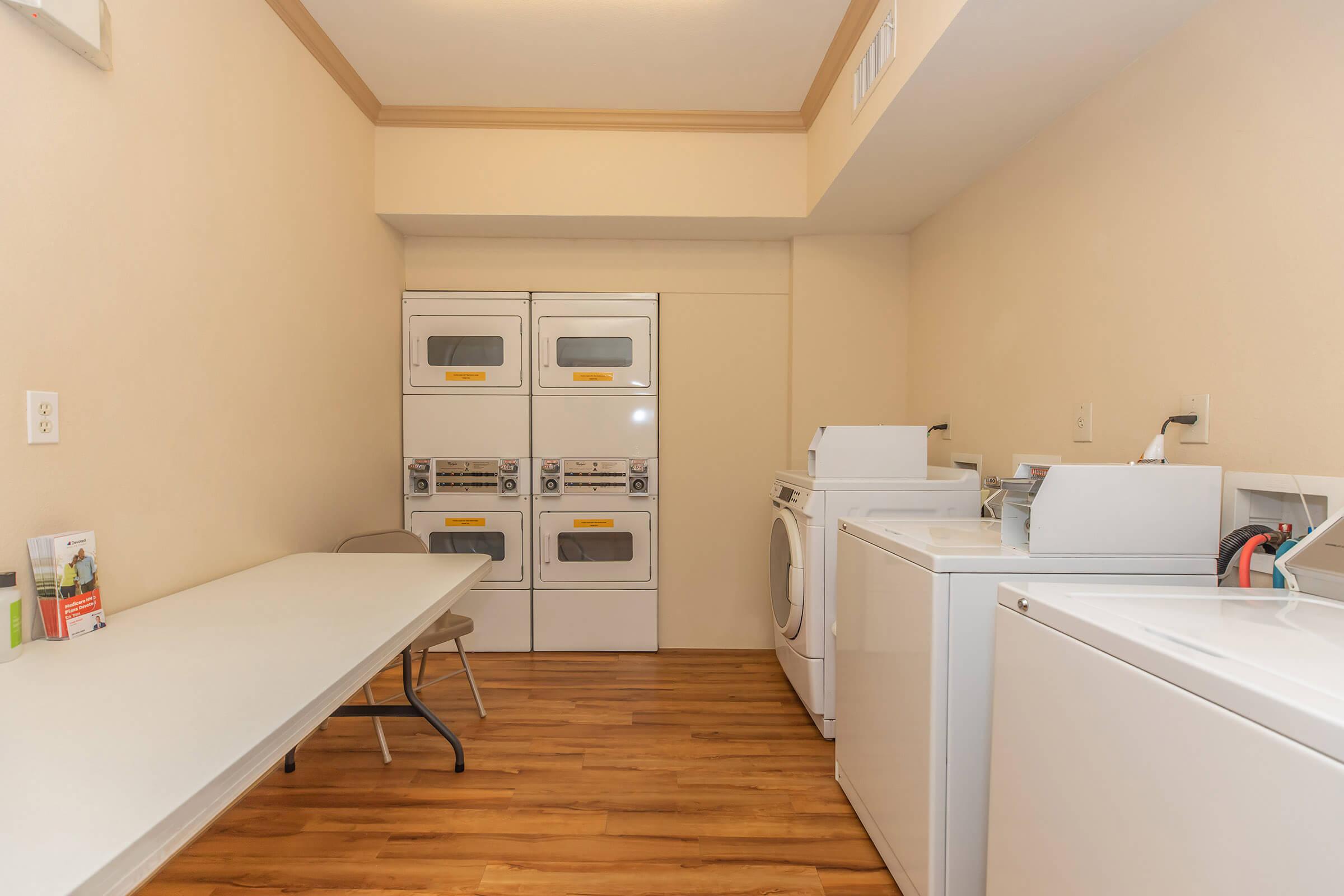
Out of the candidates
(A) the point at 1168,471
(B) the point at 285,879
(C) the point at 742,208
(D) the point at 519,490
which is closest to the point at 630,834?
(B) the point at 285,879

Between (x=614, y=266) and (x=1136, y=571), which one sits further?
(x=614, y=266)

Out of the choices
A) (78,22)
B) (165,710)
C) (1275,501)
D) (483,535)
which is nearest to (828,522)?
(1275,501)

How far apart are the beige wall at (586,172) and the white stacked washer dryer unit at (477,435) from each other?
1.71 ft

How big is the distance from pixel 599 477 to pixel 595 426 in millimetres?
277

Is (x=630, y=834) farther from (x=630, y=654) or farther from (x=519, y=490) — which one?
(x=519, y=490)

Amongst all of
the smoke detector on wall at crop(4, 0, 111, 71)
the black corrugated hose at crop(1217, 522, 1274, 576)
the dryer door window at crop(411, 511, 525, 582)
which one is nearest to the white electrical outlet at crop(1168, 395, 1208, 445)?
the black corrugated hose at crop(1217, 522, 1274, 576)

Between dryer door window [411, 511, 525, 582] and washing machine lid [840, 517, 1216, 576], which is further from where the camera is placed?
dryer door window [411, 511, 525, 582]

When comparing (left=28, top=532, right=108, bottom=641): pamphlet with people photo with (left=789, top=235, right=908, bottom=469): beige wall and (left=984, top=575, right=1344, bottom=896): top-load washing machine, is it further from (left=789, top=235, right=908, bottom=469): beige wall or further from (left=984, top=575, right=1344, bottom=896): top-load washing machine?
(left=789, top=235, right=908, bottom=469): beige wall

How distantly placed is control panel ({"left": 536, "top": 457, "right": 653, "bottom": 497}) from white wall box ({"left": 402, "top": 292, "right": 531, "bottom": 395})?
47 cm

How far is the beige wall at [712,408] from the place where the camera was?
12.1 feet

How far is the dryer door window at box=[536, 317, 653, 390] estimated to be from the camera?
3.61 m

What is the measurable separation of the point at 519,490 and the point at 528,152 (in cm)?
168

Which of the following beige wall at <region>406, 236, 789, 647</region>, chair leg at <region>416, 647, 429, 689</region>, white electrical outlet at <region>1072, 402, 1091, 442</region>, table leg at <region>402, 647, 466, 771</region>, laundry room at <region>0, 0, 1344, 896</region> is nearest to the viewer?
laundry room at <region>0, 0, 1344, 896</region>

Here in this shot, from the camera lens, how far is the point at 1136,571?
1.52m
